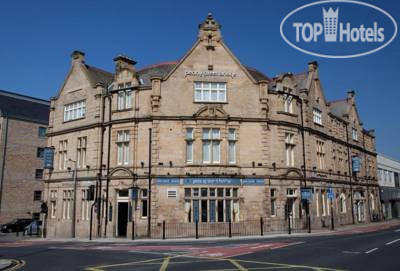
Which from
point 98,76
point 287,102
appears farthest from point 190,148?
point 98,76

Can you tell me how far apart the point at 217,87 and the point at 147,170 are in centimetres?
880

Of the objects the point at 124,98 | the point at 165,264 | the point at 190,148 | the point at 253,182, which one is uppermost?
the point at 124,98

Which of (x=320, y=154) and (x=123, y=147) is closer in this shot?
(x=123, y=147)

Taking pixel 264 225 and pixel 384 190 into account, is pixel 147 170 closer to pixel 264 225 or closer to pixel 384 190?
pixel 264 225

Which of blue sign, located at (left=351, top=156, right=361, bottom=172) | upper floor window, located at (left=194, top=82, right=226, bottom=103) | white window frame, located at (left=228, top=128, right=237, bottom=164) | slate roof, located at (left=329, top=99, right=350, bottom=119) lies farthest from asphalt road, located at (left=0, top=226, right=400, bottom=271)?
slate roof, located at (left=329, top=99, right=350, bottom=119)

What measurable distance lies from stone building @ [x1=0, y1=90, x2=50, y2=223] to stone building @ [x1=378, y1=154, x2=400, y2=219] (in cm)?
4977

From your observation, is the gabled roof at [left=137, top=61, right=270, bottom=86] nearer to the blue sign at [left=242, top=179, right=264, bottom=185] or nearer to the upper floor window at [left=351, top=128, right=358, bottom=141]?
the blue sign at [left=242, top=179, right=264, bottom=185]

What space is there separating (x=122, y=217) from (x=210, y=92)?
40.9 ft

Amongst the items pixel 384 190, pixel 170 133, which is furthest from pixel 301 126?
pixel 384 190

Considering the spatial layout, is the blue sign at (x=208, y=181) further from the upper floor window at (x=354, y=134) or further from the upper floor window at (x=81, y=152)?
the upper floor window at (x=354, y=134)

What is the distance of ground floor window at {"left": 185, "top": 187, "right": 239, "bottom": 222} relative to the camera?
2823cm

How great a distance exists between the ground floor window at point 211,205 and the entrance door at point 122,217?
5.48 meters

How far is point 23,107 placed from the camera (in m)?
54.7

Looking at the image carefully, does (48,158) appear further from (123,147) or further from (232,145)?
(232,145)
